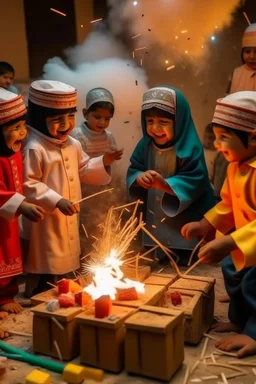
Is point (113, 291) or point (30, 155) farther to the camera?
point (30, 155)

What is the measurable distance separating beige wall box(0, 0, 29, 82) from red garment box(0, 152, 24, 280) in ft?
4.29

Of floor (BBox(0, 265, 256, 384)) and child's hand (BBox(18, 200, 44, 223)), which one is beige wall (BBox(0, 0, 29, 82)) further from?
floor (BBox(0, 265, 256, 384))

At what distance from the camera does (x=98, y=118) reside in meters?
3.98

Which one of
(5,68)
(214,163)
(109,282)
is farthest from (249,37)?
(109,282)

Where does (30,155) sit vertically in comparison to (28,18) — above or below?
below

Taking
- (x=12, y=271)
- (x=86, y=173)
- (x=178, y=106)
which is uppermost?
(x=178, y=106)

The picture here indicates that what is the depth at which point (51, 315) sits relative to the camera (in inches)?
98.3

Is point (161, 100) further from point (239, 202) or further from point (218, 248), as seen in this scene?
point (218, 248)

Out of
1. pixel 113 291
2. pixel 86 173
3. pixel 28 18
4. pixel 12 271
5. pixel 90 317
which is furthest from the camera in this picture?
pixel 28 18

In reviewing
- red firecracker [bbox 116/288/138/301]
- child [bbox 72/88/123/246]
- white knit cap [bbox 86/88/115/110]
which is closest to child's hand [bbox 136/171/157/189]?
child [bbox 72/88/123/246]

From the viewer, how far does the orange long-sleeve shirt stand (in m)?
2.46

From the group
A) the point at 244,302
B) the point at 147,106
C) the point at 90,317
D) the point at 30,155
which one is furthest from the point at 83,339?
the point at 147,106

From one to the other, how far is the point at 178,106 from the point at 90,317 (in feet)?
6.03

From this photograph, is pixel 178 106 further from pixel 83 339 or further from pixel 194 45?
pixel 83 339
